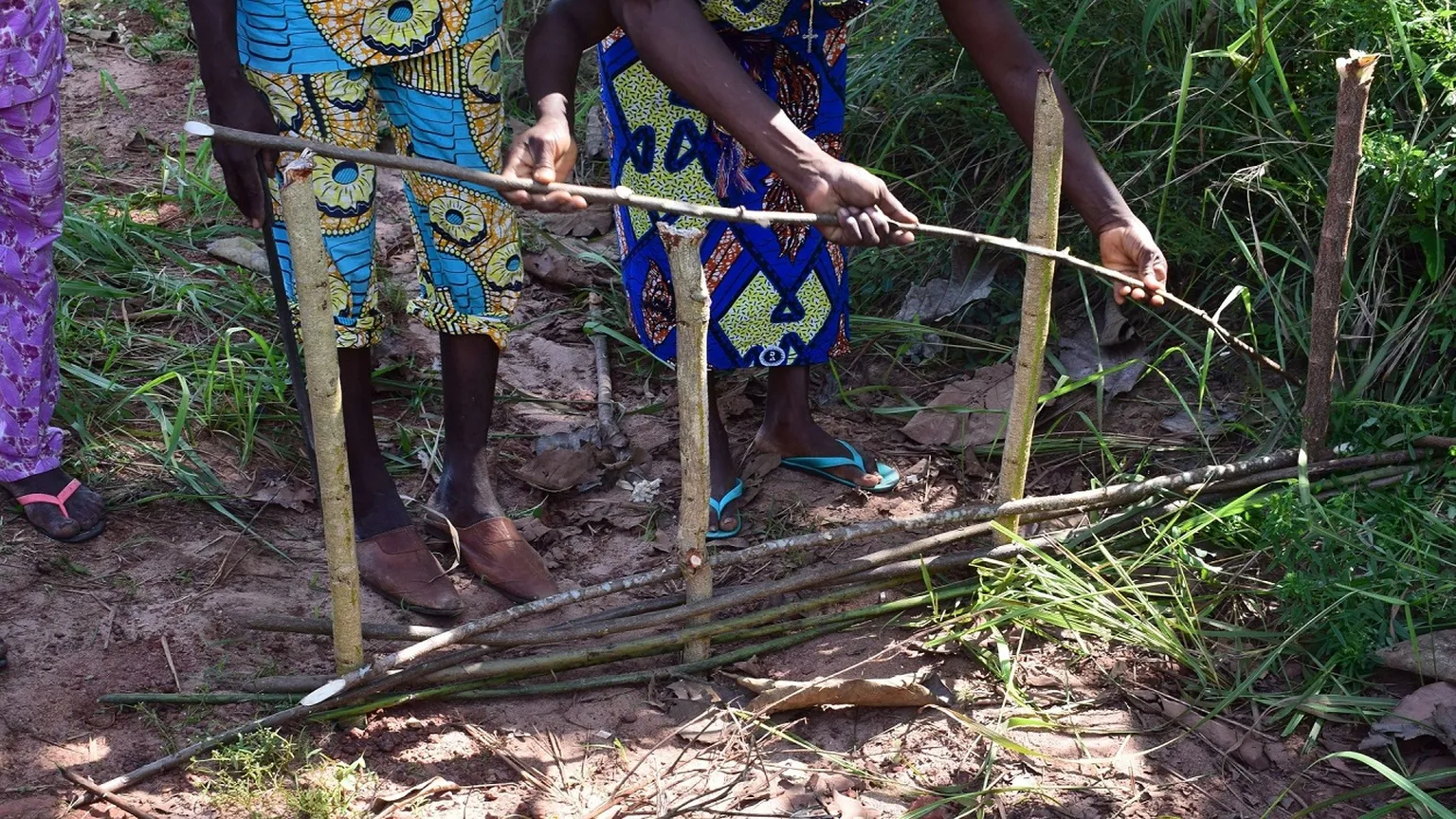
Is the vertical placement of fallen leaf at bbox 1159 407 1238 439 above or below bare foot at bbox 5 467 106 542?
below

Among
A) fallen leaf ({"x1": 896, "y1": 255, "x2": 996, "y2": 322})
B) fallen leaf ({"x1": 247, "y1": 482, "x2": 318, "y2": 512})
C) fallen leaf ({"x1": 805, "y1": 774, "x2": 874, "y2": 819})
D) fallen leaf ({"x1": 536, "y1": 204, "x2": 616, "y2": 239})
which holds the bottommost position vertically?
fallen leaf ({"x1": 805, "y1": 774, "x2": 874, "y2": 819})

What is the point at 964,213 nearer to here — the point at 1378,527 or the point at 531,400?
the point at 531,400

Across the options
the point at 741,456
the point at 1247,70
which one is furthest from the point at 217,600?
the point at 1247,70

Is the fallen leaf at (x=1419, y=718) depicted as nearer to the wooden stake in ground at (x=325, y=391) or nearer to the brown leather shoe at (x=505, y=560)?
the brown leather shoe at (x=505, y=560)

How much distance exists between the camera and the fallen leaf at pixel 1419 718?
196 centimetres

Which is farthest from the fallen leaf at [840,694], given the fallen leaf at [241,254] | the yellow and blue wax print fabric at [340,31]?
the fallen leaf at [241,254]

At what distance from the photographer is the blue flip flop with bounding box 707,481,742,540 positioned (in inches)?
107

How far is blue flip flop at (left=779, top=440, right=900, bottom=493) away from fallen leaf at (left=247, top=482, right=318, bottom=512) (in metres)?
1.07

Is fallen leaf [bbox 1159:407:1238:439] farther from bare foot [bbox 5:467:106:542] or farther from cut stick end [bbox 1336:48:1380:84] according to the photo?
bare foot [bbox 5:467:106:542]

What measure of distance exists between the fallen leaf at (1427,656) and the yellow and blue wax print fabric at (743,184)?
126cm

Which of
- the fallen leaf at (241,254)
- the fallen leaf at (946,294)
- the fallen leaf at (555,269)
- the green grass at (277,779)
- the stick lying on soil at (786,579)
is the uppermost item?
the fallen leaf at (241,254)

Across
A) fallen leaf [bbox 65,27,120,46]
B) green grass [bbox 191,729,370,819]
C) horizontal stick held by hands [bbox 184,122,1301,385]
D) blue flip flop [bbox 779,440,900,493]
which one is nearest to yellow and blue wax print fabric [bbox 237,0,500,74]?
horizontal stick held by hands [bbox 184,122,1301,385]

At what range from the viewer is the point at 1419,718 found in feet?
6.55

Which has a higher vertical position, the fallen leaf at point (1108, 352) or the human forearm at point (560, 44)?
the human forearm at point (560, 44)
